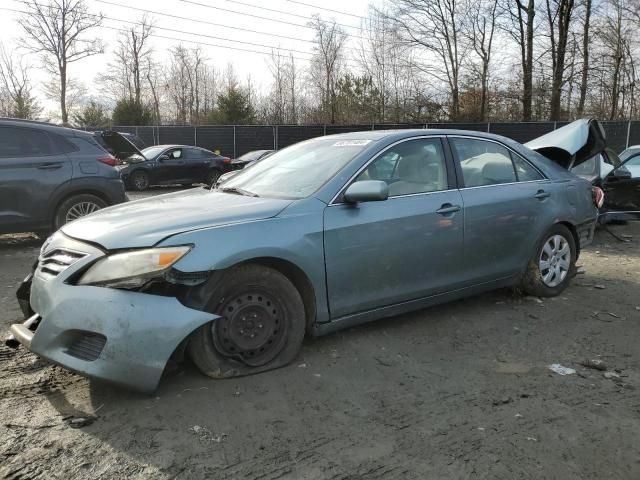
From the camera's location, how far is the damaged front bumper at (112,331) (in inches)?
114

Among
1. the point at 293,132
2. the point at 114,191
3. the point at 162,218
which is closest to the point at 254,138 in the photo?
the point at 293,132

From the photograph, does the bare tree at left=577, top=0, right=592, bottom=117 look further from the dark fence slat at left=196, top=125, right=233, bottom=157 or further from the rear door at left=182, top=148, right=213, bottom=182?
the rear door at left=182, top=148, right=213, bottom=182

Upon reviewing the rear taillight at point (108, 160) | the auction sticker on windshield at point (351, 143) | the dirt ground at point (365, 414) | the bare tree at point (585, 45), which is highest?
the bare tree at point (585, 45)

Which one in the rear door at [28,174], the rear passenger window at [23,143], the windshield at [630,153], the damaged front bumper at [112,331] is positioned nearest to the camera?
the damaged front bumper at [112,331]

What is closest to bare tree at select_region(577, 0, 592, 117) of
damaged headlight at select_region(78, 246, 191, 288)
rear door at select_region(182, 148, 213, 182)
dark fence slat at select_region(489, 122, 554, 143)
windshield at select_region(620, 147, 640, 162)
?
dark fence slat at select_region(489, 122, 554, 143)

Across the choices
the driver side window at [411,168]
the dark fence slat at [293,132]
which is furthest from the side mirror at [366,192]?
the dark fence slat at [293,132]

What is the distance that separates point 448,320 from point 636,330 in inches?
59.3

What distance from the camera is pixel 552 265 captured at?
17.1ft

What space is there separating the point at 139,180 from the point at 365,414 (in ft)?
49.3

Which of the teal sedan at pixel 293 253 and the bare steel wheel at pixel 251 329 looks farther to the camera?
the bare steel wheel at pixel 251 329

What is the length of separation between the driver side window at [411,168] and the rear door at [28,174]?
16.2 feet

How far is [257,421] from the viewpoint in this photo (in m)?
2.92

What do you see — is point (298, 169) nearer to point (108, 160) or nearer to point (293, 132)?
point (108, 160)

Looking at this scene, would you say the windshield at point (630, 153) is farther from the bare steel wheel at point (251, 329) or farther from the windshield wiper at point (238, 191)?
the bare steel wheel at point (251, 329)
